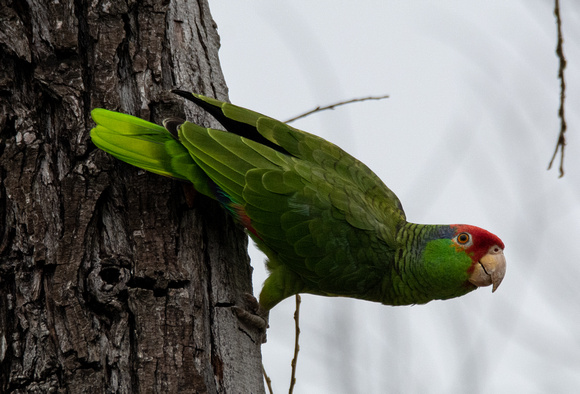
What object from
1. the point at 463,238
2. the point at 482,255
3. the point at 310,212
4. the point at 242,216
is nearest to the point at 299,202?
the point at 310,212

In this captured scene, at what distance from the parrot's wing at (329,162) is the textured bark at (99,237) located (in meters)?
0.38

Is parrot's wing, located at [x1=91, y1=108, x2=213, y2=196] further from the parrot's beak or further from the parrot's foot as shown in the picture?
the parrot's beak

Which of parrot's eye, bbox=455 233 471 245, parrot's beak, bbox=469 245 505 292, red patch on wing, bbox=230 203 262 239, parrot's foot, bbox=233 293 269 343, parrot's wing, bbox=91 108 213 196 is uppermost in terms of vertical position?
parrot's wing, bbox=91 108 213 196

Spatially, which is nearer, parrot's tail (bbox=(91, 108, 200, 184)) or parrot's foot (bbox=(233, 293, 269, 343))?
parrot's tail (bbox=(91, 108, 200, 184))

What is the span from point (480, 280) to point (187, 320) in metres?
1.93

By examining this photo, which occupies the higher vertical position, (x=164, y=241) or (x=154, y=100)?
(x=154, y=100)

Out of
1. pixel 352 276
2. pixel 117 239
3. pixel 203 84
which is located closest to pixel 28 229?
pixel 117 239

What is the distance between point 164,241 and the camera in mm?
2316

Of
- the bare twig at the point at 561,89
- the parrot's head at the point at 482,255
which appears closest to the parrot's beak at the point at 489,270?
the parrot's head at the point at 482,255

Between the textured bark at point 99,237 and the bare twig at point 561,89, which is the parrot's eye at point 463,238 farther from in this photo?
the textured bark at point 99,237

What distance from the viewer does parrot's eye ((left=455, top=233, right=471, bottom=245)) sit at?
338 cm

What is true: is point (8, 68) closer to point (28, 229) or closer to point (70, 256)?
point (28, 229)

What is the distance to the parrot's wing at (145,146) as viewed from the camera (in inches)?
91.6

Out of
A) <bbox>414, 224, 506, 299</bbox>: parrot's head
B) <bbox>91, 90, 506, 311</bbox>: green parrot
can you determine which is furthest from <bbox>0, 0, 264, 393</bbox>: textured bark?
<bbox>414, 224, 506, 299</bbox>: parrot's head
